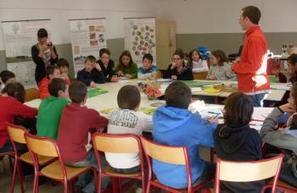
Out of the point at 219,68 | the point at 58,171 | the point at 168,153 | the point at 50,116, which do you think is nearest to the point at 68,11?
the point at 219,68

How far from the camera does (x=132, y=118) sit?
2695mm

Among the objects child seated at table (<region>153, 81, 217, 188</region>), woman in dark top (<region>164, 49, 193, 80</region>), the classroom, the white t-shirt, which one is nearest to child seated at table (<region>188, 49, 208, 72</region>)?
the classroom

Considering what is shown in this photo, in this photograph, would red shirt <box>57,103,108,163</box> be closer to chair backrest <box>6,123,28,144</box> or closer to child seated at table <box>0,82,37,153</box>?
chair backrest <box>6,123,28,144</box>

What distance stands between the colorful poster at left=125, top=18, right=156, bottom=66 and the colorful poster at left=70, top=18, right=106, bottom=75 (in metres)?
0.86

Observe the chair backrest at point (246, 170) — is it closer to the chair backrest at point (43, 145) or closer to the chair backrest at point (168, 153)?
the chair backrest at point (168, 153)

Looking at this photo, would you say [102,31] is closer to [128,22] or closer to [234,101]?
[128,22]

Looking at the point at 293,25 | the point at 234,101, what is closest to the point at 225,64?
the point at 234,101

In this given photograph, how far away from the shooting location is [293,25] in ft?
26.5

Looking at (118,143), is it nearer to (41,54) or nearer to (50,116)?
(50,116)

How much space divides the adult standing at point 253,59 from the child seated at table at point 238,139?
4.01 ft

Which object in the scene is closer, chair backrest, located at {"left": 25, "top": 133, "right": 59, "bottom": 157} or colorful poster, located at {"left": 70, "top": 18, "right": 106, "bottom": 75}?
chair backrest, located at {"left": 25, "top": 133, "right": 59, "bottom": 157}

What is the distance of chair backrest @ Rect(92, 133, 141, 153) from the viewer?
242 centimetres

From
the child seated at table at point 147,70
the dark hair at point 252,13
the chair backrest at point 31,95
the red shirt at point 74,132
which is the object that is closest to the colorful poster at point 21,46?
the chair backrest at point 31,95

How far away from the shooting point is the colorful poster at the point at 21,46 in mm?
5566
